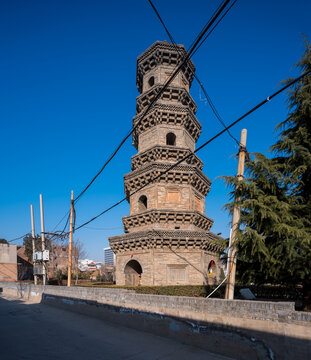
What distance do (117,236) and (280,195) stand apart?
1630 cm

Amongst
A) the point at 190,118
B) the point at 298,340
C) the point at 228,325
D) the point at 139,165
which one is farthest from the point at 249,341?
the point at 190,118

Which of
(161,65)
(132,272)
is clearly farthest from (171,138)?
(132,272)

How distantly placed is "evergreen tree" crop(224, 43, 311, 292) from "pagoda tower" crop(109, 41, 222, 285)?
10.4 metres

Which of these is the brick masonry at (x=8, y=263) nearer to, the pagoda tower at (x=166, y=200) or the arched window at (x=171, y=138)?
the pagoda tower at (x=166, y=200)

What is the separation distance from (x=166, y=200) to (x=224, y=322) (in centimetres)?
1522

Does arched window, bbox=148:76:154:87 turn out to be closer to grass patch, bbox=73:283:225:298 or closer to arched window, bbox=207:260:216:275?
arched window, bbox=207:260:216:275

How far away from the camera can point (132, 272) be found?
24.2 meters

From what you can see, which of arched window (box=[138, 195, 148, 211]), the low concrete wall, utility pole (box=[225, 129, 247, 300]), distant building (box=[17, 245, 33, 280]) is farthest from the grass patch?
distant building (box=[17, 245, 33, 280])

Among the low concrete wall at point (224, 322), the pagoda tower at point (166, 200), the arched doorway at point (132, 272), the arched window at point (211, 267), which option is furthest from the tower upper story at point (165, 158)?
the low concrete wall at point (224, 322)

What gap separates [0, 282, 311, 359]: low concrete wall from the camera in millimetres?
6520

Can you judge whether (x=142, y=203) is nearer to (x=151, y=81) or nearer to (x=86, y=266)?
(x=151, y=81)

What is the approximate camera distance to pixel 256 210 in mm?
9867

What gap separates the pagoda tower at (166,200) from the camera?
2111 centimetres

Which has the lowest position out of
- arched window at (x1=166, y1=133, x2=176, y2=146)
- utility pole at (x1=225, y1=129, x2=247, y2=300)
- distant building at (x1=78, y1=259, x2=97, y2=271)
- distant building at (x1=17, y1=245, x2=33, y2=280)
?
distant building at (x1=78, y1=259, x2=97, y2=271)
